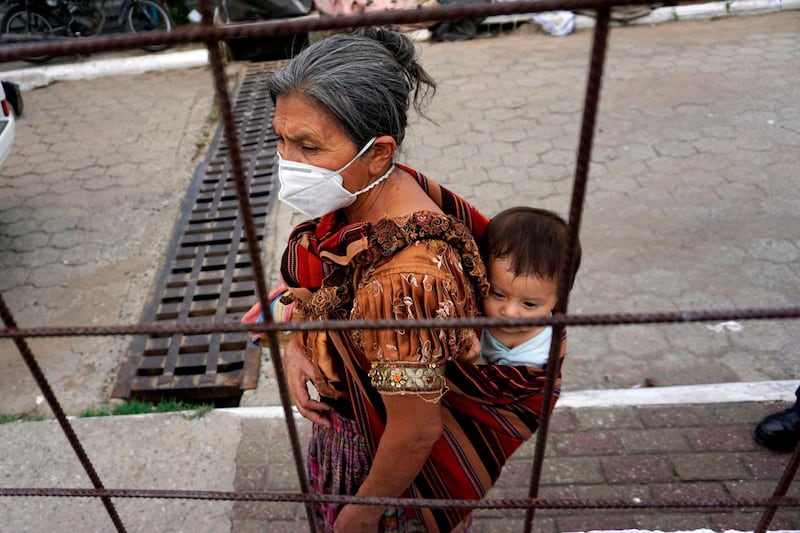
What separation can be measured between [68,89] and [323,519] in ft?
21.1

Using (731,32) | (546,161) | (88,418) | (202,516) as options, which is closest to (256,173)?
(546,161)

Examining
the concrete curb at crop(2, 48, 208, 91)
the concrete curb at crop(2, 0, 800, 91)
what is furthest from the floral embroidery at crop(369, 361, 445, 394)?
the concrete curb at crop(2, 48, 208, 91)

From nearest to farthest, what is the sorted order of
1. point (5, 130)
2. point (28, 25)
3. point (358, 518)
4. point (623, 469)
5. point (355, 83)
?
point (355, 83) → point (358, 518) → point (623, 469) → point (5, 130) → point (28, 25)

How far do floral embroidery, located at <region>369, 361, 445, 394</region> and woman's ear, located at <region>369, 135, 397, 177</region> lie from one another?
0.40 metres

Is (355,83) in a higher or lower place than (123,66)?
higher

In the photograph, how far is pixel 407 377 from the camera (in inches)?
42.8

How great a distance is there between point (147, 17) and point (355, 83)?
293 inches

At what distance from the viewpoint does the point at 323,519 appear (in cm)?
168

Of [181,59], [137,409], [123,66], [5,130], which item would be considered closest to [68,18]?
[123,66]

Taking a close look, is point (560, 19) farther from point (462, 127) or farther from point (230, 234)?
point (230, 234)

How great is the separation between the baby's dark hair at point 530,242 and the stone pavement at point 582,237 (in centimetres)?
111

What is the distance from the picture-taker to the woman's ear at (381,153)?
1.21 meters

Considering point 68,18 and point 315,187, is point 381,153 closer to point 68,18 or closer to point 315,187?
point 315,187

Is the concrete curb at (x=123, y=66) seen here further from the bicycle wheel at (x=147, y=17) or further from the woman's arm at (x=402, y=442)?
the woman's arm at (x=402, y=442)
